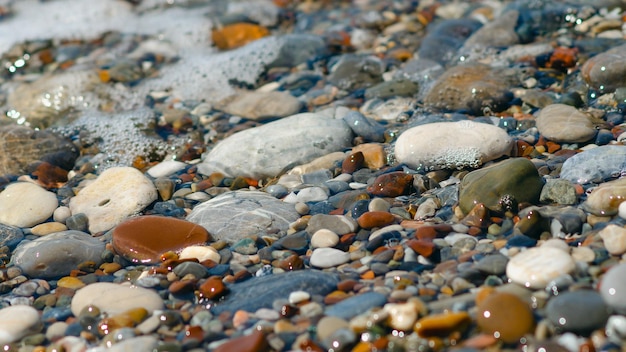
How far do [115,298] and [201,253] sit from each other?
525 mm

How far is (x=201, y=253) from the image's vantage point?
3496 mm

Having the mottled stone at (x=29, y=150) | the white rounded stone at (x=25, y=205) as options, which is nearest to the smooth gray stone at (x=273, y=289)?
the white rounded stone at (x=25, y=205)

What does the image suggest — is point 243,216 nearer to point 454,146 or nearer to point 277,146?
point 277,146

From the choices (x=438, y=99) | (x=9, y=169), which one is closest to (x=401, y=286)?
(x=438, y=99)

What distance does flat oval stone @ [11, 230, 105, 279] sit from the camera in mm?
3545

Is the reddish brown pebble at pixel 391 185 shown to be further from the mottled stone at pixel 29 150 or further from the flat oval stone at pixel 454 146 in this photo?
the mottled stone at pixel 29 150

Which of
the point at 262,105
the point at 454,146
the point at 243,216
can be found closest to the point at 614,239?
the point at 454,146

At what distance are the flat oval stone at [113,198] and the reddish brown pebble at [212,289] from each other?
3.80 ft

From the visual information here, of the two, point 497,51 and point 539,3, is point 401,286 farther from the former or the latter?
point 539,3

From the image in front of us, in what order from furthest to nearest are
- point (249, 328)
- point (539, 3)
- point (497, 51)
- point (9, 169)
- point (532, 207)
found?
point (539, 3) < point (497, 51) < point (9, 169) < point (532, 207) < point (249, 328)

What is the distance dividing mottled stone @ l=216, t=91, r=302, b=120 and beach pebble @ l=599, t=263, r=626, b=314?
10.2 ft

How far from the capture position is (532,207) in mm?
3467

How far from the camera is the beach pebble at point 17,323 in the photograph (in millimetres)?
2986

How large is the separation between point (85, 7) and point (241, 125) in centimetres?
411
